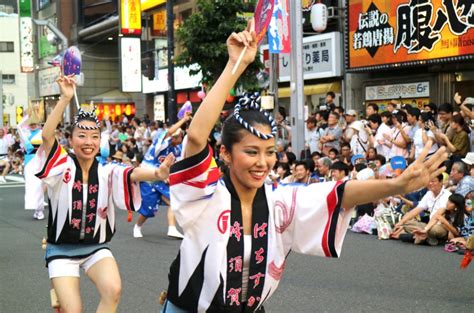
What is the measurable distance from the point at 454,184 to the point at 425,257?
151 centimetres

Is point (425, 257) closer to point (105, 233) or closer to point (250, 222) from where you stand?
point (105, 233)

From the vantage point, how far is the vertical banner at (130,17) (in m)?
30.3

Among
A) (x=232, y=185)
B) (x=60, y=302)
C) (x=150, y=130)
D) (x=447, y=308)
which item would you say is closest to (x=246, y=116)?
(x=232, y=185)

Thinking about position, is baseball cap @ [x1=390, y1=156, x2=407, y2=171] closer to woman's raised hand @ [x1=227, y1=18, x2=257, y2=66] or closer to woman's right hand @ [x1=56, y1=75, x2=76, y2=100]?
woman's right hand @ [x1=56, y1=75, x2=76, y2=100]

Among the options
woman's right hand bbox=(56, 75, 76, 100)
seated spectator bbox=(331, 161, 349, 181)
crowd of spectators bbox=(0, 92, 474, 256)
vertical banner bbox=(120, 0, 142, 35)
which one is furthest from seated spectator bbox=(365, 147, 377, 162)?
vertical banner bbox=(120, 0, 142, 35)

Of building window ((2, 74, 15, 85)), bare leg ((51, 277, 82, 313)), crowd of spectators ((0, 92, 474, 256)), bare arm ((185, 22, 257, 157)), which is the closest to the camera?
bare arm ((185, 22, 257, 157))

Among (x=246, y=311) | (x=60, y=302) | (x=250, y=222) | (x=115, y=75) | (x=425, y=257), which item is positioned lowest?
(x=425, y=257)

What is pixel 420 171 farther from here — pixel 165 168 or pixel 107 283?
pixel 107 283

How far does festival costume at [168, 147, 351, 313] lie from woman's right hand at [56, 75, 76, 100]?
7.37 ft

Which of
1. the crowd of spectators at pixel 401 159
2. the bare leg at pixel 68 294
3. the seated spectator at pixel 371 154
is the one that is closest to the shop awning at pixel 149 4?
the crowd of spectators at pixel 401 159

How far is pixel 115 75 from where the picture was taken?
41844mm

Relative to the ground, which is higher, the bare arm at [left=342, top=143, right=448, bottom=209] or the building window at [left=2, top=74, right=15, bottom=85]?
the building window at [left=2, top=74, right=15, bottom=85]

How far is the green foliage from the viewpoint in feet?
54.5

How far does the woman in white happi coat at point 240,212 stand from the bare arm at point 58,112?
84.6 inches
